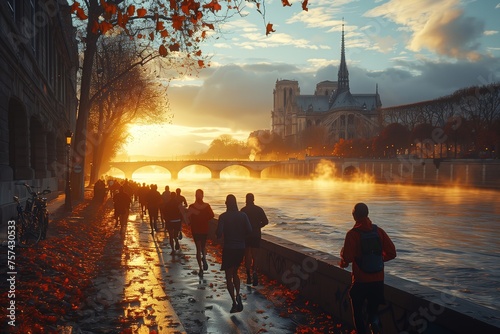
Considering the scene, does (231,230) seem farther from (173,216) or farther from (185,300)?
(173,216)

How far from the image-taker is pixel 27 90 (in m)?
19.4

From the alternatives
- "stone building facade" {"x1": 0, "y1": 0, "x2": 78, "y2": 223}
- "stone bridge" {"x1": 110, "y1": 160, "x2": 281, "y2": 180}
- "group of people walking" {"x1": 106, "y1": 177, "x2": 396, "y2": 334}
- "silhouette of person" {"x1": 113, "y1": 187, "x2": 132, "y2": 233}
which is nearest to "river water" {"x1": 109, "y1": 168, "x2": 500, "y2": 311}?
"group of people walking" {"x1": 106, "y1": 177, "x2": 396, "y2": 334}

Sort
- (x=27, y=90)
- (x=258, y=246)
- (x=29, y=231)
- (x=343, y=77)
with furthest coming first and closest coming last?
(x=343, y=77) < (x=27, y=90) < (x=29, y=231) < (x=258, y=246)

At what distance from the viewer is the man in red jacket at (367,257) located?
6.98m

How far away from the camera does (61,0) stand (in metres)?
30.8

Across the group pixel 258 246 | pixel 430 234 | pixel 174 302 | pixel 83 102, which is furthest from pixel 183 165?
pixel 174 302

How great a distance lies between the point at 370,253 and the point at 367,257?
2.6 inches

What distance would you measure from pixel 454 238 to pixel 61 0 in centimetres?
2551

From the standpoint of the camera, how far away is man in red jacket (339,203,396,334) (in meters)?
6.98

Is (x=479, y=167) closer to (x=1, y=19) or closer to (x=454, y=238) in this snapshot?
(x=454, y=238)

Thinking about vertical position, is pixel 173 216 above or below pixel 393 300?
above

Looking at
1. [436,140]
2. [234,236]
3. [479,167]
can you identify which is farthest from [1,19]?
[436,140]

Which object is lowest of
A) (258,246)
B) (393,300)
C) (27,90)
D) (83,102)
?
(393,300)

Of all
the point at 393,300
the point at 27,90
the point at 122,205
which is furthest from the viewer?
the point at 122,205
